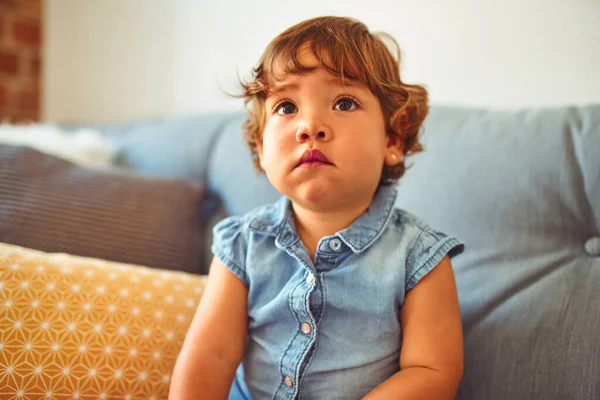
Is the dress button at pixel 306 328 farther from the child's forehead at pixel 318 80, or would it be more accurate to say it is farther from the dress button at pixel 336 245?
the child's forehead at pixel 318 80

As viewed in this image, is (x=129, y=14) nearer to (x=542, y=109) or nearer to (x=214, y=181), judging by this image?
(x=214, y=181)

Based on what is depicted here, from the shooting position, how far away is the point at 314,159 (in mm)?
708

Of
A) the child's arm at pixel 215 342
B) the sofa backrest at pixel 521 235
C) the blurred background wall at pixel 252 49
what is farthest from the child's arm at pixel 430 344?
the blurred background wall at pixel 252 49

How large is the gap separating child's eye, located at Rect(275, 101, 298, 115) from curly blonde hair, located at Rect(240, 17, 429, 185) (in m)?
0.04

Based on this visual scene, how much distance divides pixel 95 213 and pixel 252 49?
821 mm

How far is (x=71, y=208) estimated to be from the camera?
39.5 inches

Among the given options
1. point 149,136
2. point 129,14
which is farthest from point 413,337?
point 129,14

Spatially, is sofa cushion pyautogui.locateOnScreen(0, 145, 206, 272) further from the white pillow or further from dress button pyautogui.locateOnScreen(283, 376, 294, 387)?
dress button pyautogui.locateOnScreen(283, 376, 294, 387)

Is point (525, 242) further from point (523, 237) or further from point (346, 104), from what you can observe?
point (346, 104)

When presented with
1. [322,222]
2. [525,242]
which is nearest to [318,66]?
[322,222]

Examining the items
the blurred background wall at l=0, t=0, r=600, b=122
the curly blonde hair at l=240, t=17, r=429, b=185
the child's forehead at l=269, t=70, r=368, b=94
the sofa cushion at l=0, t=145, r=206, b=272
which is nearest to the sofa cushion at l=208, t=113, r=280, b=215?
the sofa cushion at l=0, t=145, r=206, b=272

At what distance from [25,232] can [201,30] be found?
3.60 ft

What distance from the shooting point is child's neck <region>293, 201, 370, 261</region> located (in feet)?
2.63

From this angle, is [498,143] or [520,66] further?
[520,66]
